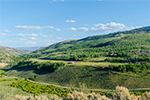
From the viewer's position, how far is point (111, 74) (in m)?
68.0

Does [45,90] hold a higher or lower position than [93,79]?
lower

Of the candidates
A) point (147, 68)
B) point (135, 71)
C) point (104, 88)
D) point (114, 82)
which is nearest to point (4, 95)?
point (104, 88)

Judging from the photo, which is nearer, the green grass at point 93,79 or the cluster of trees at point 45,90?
the cluster of trees at point 45,90

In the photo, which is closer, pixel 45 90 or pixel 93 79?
pixel 45 90

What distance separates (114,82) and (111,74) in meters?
7.39

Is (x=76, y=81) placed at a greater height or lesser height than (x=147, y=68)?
lesser

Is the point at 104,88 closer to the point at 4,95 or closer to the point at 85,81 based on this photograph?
the point at 85,81

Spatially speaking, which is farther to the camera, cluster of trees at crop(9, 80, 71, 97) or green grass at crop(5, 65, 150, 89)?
green grass at crop(5, 65, 150, 89)

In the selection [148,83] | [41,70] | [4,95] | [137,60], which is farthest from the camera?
[41,70]

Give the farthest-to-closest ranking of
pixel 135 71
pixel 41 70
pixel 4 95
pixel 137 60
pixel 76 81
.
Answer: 1. pixel 41 70
2. pixel 137 60
3. pixel 76 81
4. pixel 135 71
5. pixel 4 95

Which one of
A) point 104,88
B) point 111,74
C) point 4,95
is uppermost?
point 4,95

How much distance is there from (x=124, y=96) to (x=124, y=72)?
143 feet

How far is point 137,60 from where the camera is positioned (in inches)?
3548

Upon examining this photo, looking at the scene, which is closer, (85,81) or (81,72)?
(85,81)
